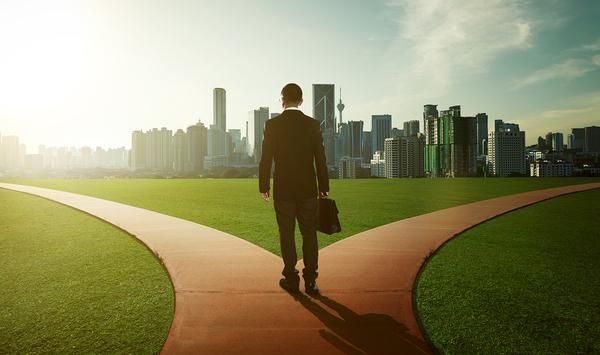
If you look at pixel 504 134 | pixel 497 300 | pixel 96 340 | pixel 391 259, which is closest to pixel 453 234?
pixel 391 259

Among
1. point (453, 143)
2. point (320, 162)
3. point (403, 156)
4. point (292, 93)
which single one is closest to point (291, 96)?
point (292, 93)

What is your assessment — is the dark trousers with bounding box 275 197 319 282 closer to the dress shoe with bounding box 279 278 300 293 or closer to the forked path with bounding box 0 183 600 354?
the dress shoe with bounding box 279 278 300 293

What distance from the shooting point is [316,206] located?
13.7 ft

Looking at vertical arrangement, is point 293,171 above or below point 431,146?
below

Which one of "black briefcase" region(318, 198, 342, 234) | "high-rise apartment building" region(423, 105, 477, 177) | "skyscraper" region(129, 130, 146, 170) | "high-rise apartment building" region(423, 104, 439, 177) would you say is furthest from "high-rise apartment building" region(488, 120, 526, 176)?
"skyscraper" region(129, 130, 146, 170)

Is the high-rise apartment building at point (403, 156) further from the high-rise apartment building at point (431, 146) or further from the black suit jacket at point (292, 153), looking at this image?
the black suit jacket at point (292, 153)

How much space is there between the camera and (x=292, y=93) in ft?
13.9

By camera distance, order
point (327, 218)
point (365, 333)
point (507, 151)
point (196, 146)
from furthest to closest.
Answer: point (196, 146), point (507, 151), point (327, 218), point (365, 333)

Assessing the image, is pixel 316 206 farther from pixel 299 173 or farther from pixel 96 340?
pixel 96 340

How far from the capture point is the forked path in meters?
2.85

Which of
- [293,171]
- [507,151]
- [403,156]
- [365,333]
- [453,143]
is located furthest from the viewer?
[453,143]

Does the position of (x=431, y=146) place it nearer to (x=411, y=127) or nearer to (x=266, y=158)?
(x=411, y=127)

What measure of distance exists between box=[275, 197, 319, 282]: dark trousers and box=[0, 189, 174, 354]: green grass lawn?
4.19ft

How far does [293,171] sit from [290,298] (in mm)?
1318
